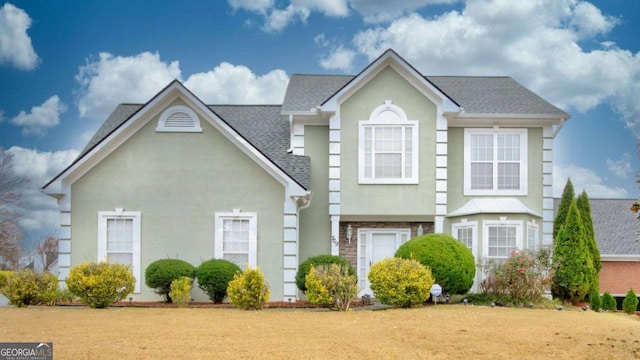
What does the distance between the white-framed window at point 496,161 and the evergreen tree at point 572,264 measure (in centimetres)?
196

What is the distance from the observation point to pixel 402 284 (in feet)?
60.8

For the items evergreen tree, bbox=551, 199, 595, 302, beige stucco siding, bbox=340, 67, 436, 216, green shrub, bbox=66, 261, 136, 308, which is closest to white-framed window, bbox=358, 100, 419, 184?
beige stucco siding, bbox=340, 67, 436, 216

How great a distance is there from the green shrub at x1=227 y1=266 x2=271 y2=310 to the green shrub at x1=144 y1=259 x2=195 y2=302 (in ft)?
8.33

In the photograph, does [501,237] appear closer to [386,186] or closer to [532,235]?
[532,235]

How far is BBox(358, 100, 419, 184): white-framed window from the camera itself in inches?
916

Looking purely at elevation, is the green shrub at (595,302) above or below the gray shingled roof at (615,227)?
below

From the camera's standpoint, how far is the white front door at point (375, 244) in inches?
965

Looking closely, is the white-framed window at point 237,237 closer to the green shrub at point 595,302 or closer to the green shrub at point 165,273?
the green shrub at point 165,273

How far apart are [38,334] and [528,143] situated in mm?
Answer: 16747

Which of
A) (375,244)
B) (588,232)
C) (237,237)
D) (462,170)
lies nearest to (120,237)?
(237,237)

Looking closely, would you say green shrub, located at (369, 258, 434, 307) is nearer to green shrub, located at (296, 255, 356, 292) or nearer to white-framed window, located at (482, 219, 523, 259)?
green shrub, located at (296, 255, 356, 292)

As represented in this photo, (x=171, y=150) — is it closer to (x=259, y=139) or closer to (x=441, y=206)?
(x=259, y=139)

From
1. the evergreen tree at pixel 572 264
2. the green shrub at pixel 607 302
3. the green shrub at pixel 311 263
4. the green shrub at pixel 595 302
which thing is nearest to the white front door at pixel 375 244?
the green shrub at pixel 311 263

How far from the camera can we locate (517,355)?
1248 centimetres
